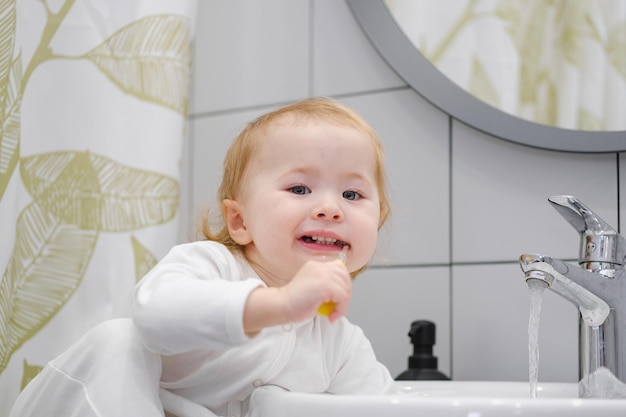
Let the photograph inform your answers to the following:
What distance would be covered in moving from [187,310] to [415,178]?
675 millimetres

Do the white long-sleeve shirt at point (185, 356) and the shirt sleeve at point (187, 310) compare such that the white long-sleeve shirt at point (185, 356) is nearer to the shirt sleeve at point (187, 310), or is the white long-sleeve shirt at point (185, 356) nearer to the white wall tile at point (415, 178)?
the shirt sleeve at point (187, 310)

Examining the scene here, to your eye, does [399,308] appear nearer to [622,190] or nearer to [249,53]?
[622,190]

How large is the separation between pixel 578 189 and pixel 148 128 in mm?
640

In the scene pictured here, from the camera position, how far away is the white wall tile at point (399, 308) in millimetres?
1407

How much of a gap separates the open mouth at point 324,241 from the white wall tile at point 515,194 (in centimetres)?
43

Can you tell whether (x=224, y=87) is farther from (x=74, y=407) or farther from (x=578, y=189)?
(x=74, y=407)

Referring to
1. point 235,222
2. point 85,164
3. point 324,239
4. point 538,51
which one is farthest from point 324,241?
point 538,51

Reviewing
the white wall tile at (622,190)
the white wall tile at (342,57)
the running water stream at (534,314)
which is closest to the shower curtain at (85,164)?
the white wall tile at (342,57)

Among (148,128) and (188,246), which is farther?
(148,128)

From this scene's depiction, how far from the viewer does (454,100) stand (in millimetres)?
1400

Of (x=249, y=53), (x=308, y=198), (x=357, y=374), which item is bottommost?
(x=357, y=374)

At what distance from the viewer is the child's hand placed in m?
0.82

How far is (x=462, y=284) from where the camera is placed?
4.58 feet

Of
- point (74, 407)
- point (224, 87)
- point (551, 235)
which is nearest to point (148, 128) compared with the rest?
point (224, 87)
